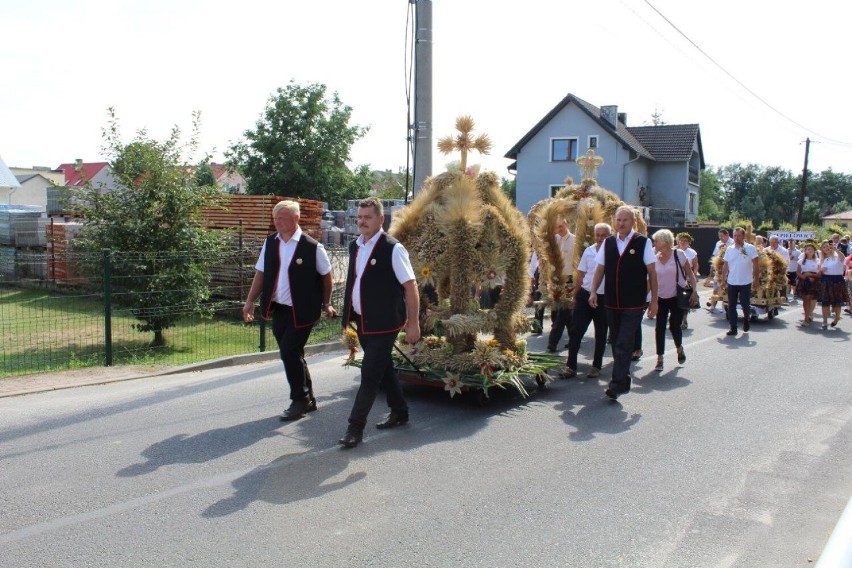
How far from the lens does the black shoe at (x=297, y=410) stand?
6.52 metres

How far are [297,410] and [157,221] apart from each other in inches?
289

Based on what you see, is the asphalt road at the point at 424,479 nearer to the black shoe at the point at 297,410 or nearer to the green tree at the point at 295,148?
the black shoe at the point at 297,410

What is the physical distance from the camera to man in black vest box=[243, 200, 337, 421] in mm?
6332

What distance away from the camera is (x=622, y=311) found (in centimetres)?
773

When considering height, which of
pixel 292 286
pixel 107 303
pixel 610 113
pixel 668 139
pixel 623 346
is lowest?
pixel 623 346

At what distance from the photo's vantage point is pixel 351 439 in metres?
5.73

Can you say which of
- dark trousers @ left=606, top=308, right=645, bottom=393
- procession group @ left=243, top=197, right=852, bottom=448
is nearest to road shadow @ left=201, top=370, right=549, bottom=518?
procession group @ left=243, top=197, right=852, bottom=448

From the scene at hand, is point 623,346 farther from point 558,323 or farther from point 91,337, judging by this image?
point 91,337

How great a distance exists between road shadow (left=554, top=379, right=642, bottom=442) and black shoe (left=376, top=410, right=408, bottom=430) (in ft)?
4.81

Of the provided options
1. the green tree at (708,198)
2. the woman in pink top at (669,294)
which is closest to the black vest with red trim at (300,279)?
the woman in pink top at (669,294)

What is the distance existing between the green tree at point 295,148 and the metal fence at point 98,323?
27445 mm

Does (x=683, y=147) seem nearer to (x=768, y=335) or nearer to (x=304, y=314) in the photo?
(x=768, y=335)

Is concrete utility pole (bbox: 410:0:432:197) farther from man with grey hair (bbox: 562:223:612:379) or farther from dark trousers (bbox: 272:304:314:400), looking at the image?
dark trousers (bbox: 272:304:314:400)

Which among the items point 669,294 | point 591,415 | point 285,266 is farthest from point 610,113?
point 285,266
